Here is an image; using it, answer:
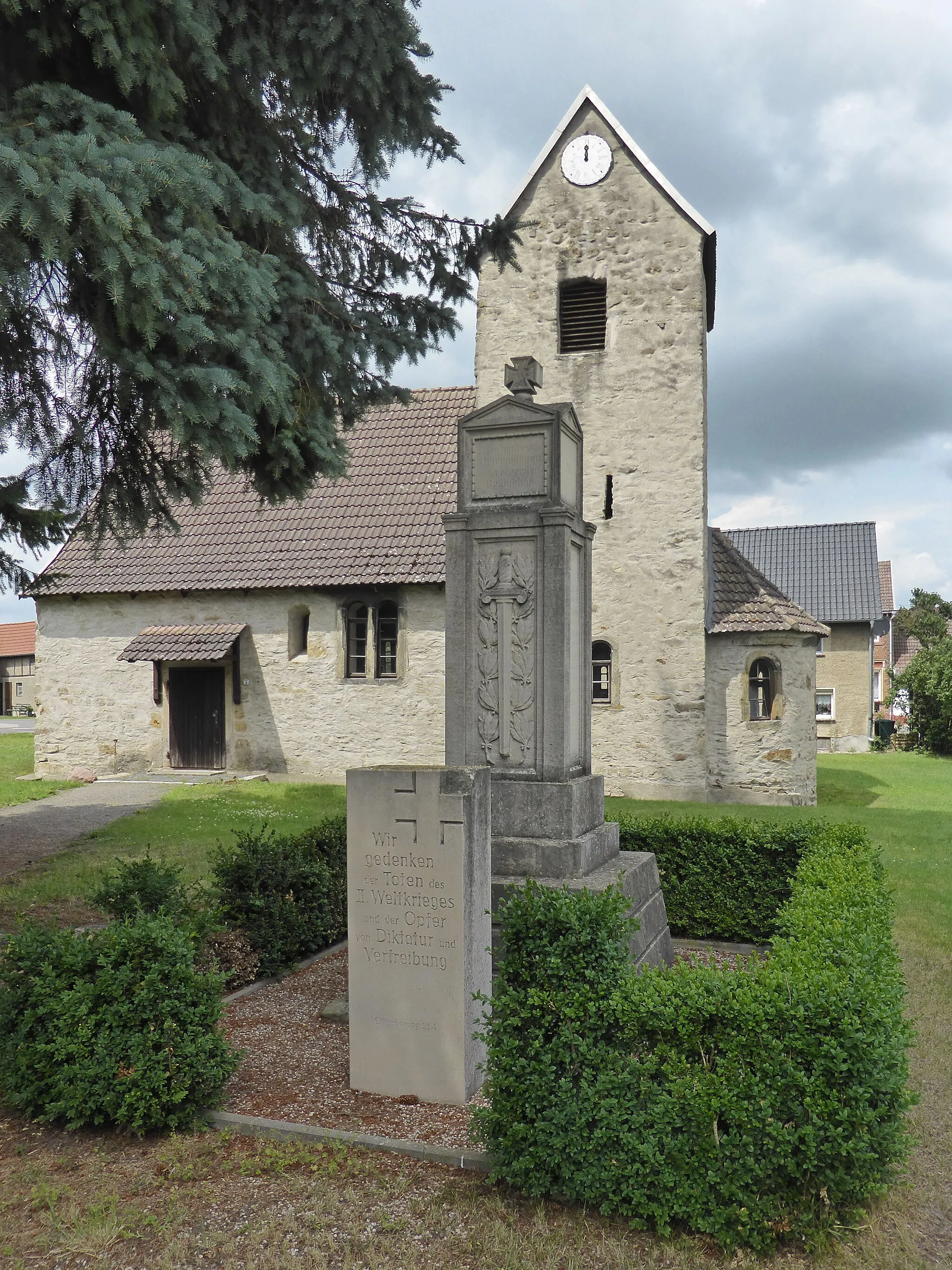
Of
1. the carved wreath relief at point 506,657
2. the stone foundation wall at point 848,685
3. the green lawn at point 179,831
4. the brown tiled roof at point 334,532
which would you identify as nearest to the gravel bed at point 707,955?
the carved wreath relief at point 506,657

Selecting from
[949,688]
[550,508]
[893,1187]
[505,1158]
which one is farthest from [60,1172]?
[949,688]

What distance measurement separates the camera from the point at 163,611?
66.0ft

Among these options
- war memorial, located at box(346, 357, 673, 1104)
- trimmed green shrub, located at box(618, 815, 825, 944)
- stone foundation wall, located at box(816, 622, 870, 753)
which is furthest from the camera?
stone foundation wall, located at box(816, 622, 870, 753)

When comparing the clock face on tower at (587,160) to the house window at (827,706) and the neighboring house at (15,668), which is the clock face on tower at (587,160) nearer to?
the house window at (827,706)

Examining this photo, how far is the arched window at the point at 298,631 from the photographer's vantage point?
19328mm

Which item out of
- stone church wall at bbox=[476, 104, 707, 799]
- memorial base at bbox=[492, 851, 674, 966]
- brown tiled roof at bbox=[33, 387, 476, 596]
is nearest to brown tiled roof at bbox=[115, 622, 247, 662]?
brown tiled roof at bbox=[33, 387, 476, 596]

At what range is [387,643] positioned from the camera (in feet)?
62.3

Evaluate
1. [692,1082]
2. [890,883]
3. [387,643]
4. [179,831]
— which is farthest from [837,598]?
[692,1082]

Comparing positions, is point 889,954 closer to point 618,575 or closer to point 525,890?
point 525,890

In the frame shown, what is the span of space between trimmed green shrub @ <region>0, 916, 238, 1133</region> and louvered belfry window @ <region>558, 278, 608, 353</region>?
14.7 metres

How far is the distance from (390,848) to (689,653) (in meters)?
12.5

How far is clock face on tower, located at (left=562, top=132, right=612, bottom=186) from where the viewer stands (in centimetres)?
1736

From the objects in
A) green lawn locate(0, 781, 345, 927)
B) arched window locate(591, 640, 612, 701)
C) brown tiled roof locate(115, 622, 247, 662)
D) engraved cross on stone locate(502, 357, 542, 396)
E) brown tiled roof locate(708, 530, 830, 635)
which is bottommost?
green lawn locate(0, 781, 345, 927)

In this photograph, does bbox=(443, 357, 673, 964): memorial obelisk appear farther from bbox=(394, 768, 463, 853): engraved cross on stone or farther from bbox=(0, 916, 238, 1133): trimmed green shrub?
bbox=(0, 916, 238, 1133): trimmed green shrub
